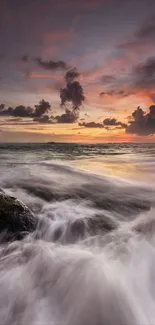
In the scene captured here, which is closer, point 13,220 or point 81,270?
point 81,270

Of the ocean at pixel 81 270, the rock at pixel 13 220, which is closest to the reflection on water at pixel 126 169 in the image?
the ocean at pixel 81 270

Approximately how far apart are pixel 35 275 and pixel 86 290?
2.58ft

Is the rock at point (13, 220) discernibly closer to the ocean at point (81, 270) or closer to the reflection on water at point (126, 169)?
the ocean at point (81, 270)

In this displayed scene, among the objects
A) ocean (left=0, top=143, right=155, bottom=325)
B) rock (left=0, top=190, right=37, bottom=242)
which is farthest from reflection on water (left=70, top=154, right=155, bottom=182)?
rock (left=0, top=190, right=37, bottom=242)

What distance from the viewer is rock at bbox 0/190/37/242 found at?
4355 millimetres

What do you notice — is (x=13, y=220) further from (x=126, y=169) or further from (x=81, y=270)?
(x=126, y=169)

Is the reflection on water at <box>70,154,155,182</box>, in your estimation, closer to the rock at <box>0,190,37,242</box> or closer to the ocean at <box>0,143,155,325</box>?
the ocean at <box>0,143,155,325</box>

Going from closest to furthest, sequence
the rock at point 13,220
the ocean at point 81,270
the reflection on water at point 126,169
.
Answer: the ocean at point 81,270, the rock at point 13,220, the reflection on water at point 126,169

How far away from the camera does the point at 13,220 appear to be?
4461 mm

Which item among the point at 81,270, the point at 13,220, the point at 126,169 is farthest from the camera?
the point at 126,169

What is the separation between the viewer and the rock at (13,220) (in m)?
4.36

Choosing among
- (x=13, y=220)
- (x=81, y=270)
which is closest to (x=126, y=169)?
(x=13, y=220)

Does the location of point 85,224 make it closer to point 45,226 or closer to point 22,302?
point 45,226

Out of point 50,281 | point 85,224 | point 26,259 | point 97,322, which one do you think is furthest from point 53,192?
point 97,322
